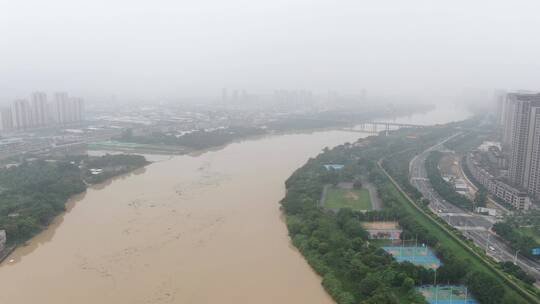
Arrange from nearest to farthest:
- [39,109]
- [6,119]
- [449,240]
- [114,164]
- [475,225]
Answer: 1. [449,240]
2. [475,225]
3. [114,164]
4. [6,119]
5. [39,109]

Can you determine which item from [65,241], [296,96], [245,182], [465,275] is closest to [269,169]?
[245,182]

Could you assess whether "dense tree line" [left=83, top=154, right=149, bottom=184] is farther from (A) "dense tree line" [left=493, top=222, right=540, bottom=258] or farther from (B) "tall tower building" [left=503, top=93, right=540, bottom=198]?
(B) "tall tower building" [left=503, top=93, right=540, bottom=198]

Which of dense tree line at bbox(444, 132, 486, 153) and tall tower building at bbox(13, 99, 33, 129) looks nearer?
dense tree line at bbox(444, 132, 486, 153)

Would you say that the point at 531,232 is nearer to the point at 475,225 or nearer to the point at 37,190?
the point at 475,225

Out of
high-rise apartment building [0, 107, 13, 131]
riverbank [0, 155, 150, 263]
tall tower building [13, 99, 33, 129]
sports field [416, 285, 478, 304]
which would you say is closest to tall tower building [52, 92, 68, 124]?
tall tower building [13, 99, 33, 129]

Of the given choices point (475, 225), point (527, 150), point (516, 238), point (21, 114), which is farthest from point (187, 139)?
point (516, 238)

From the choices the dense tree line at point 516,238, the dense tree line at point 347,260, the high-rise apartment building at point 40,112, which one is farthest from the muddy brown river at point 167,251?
the high-rise apartment building at point 40,112
